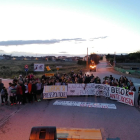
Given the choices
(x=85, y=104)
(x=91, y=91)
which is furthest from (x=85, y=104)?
(x=91, y=91)

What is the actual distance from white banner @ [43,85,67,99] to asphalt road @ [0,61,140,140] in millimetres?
1175

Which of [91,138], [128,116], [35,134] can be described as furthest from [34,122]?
[128,116]

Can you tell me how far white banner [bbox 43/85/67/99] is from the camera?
12422mm

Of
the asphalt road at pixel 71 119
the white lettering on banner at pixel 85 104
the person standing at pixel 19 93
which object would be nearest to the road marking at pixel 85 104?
the white lettering on banner at pixel 85 104

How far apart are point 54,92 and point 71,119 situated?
4196 millimetres

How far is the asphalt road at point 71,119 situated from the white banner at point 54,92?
3.86 feet

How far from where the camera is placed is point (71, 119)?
873 centimetres

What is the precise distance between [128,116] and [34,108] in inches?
235

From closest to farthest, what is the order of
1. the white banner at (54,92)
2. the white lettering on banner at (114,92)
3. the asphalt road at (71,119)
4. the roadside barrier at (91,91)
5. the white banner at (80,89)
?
the asphalt road at (71,119)
the roadside barrier at (91,91)
the white lettering on banner at (114,92)
the white banner at (54,92)
the white banner at (80,89)

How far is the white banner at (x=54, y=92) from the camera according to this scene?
1242 cm

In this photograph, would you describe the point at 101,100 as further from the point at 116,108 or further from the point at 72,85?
the point at 72,85

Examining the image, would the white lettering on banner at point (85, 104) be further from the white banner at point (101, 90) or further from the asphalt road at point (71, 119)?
the white banner at point (101, 90)

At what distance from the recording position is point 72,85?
13.2 m

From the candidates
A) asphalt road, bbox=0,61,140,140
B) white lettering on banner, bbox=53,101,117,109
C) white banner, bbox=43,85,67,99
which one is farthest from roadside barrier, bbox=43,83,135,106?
white lettering on banner, bbox=53,101,117,109
